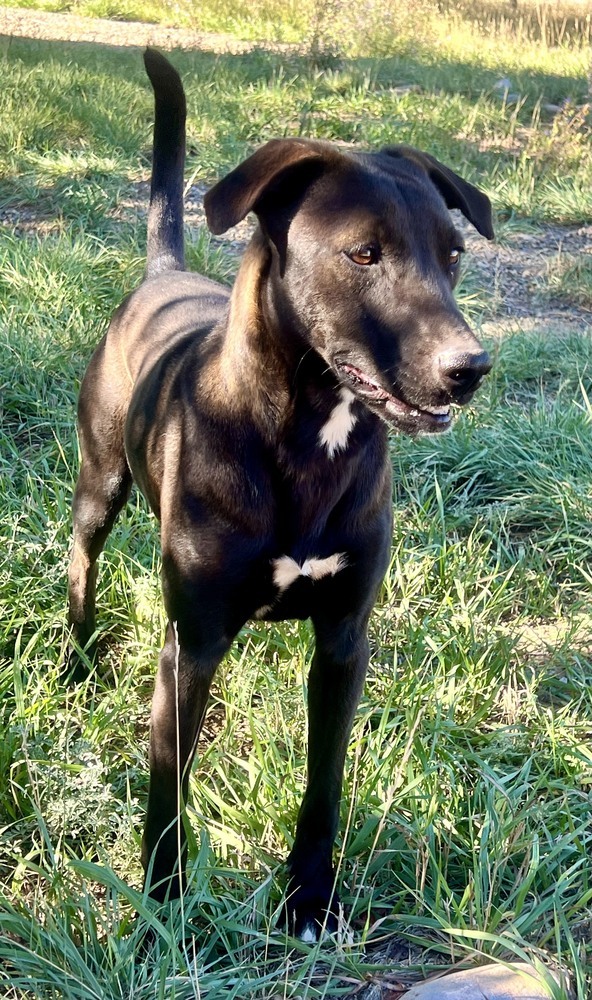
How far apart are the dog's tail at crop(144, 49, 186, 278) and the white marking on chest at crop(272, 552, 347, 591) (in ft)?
4.83

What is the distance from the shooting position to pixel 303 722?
2654 mm

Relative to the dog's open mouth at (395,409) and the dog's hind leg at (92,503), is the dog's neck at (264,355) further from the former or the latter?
the dog's hind leg at (92,503)

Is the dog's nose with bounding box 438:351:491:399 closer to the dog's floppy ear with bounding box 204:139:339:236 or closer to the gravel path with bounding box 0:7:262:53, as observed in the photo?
the dog's floppy ear with bounding box 204:139:339:236

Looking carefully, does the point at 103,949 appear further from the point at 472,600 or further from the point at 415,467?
the point at 415,467

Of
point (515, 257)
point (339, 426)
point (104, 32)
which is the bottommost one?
point (104, 32)

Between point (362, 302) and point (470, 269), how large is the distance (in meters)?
4.29

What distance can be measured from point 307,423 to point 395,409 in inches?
8.4

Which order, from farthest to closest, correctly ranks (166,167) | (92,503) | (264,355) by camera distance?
1. (166,167)
2. (92,503)
3. (264,355)

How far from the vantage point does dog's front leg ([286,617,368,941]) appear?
2.24m

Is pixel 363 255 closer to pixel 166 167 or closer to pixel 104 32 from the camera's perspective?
pixel 166 167

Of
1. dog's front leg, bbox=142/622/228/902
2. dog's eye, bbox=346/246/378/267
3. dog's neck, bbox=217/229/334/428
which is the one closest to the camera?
dog's eye, bbox=346/246/378/267

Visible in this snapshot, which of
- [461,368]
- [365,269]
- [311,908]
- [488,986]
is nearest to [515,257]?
[365,269]

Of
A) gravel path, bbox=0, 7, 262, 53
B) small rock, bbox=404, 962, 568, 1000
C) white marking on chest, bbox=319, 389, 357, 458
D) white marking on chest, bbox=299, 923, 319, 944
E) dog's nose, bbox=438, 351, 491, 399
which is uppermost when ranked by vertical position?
dog's nose, bbox=438, 351, 491, 399

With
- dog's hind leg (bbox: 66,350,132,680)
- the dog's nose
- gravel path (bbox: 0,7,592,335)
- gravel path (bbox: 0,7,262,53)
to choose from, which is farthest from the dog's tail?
gravel path (bbox: 0,7,262,53)
